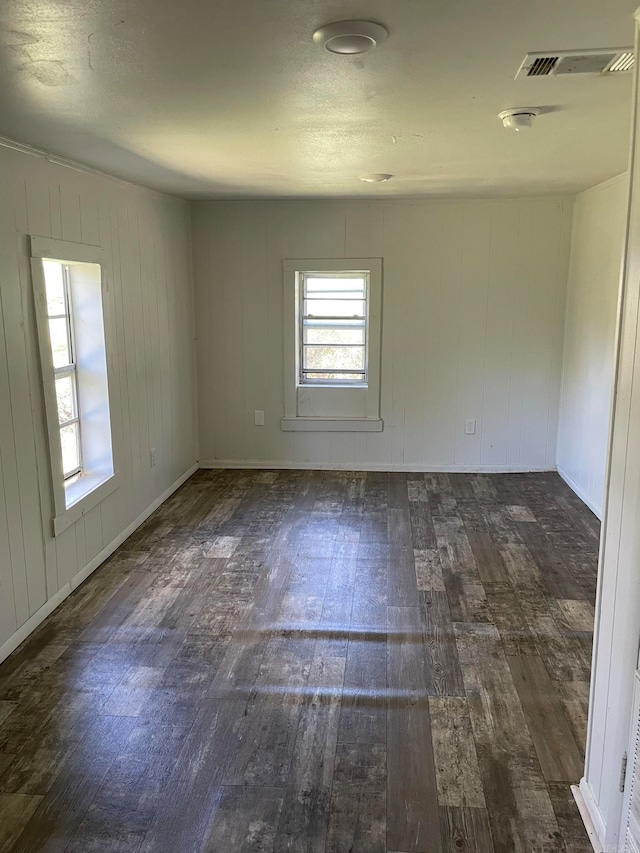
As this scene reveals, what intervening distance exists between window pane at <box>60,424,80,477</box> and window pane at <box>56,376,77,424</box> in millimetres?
72

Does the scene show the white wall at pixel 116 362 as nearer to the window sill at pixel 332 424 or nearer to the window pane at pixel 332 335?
the window sill at pixel 332 424

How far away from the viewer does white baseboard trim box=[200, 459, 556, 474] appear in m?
5.63

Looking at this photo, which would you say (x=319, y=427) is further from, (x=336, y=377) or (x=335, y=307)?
(x=335, y=307)

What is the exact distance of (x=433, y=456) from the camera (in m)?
5.68

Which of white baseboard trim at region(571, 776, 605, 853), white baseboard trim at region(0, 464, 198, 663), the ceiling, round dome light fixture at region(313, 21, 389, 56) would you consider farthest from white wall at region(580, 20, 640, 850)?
white baseboard trim at region(0, 464, 198, 663)

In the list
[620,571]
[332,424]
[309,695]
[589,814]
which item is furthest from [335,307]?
[589,814]

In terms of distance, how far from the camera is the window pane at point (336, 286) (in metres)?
5.56

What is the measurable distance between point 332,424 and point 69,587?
282cm

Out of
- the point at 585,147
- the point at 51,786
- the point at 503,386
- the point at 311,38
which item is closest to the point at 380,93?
the point at 311,38

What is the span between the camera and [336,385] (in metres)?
5.68

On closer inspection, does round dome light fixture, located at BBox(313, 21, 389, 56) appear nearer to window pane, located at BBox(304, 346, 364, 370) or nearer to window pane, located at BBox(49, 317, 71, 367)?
window pane, located at BBox(49, 317, 71, 367)

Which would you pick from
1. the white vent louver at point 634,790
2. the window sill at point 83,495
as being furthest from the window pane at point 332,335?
the white vent louver at point 634,790

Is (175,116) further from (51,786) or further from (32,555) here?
(51,786)

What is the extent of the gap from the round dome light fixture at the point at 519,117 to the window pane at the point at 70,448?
278cm
